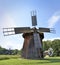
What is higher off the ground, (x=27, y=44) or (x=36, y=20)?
(x=36, y=20)

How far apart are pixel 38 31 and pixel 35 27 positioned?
1086mm

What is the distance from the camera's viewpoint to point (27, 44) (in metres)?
43.7

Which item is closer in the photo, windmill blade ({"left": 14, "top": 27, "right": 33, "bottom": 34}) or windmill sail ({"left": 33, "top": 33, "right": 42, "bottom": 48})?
windmill sail ({"left": 33, "top": 33, "right": 42, "bottom": 48})

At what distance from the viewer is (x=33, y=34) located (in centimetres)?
4275

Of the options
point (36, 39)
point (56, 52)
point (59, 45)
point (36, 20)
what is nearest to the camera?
point (36, 39)

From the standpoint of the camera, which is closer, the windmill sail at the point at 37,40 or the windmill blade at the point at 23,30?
the windmill sail at the point at 37,40

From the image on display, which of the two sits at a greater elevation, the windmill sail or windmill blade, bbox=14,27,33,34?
windmill blade, bbox=14,27,33,34

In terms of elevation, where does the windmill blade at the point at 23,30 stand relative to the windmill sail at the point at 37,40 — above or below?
above

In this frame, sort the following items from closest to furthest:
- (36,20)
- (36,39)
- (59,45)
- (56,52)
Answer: (36,39) < (36,20) < (56,52) < (59,45)

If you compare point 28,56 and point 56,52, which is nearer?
point 28,56

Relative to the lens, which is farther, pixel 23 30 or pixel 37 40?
pixel 23 30

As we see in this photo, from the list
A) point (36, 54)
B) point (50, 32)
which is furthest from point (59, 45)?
point (36, 54)

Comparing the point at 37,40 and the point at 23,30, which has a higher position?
the point at 23,30

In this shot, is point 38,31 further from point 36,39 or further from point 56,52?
point 56,52
